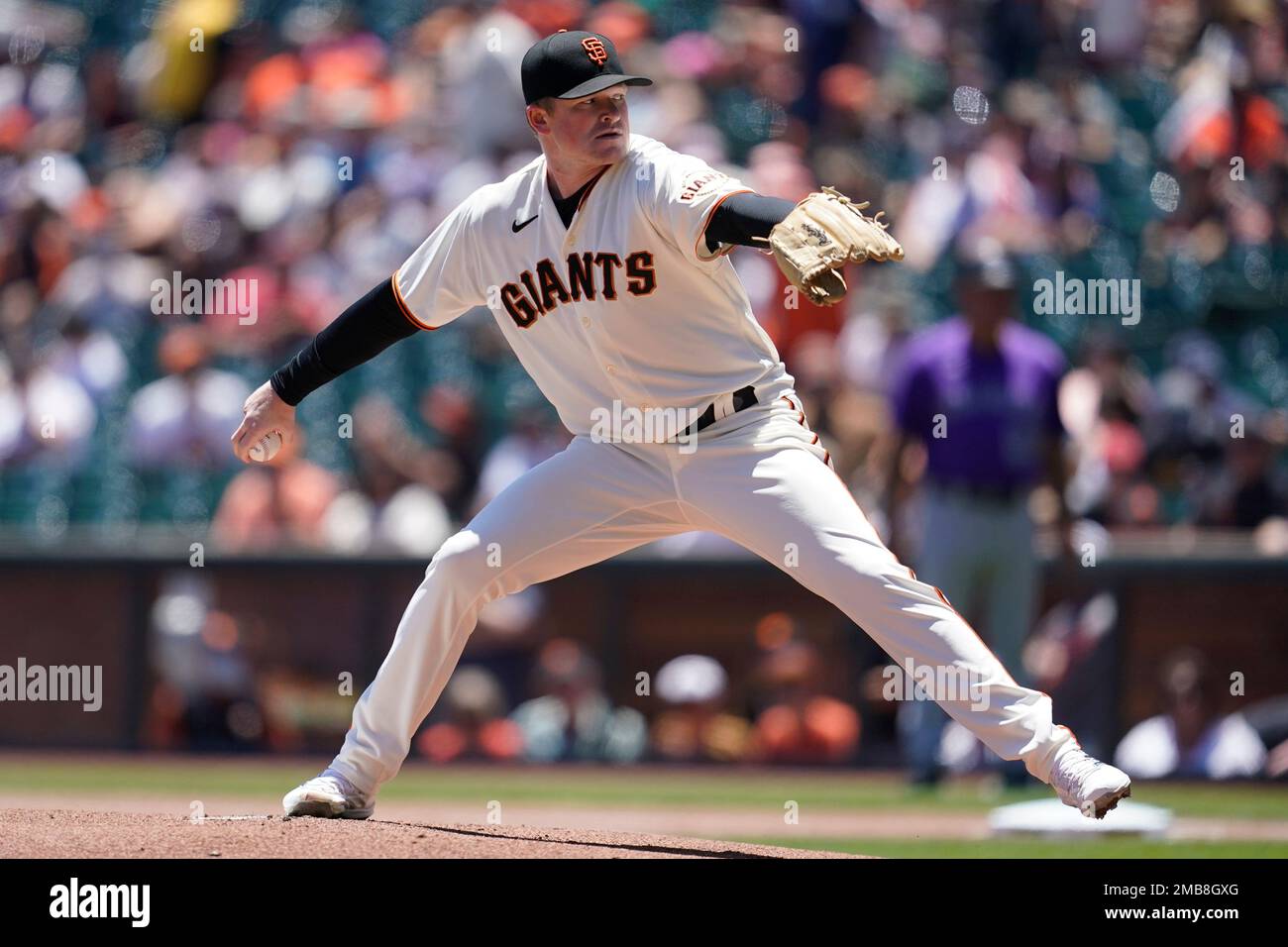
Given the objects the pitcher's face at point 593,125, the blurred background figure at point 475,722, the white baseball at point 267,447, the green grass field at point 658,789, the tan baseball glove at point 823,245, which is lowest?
the green grass field at point 658,789

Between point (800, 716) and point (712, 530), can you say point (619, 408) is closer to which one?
point (712, 530)

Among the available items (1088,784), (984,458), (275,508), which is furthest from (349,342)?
(275,508)

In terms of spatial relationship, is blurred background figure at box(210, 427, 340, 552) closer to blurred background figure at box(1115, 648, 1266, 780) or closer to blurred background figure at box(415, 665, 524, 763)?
blurred background figure at box(415, 665, 524, 763)

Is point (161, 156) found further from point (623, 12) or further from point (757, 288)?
point (757, 288)

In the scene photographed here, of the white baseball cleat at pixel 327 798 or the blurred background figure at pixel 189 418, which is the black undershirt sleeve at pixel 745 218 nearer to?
the white baseball cleat at pixel 327 798

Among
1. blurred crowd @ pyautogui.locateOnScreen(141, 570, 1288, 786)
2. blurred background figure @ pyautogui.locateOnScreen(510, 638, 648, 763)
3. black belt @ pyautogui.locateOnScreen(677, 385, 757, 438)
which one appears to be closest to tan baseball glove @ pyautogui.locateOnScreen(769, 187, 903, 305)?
black belt @ pyautogui.locateOnScreen(677, 385, 757, 438)

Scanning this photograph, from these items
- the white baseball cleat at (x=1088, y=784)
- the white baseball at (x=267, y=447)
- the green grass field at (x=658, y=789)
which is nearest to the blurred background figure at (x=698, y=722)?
the green grass field at (x=658, y=789)
